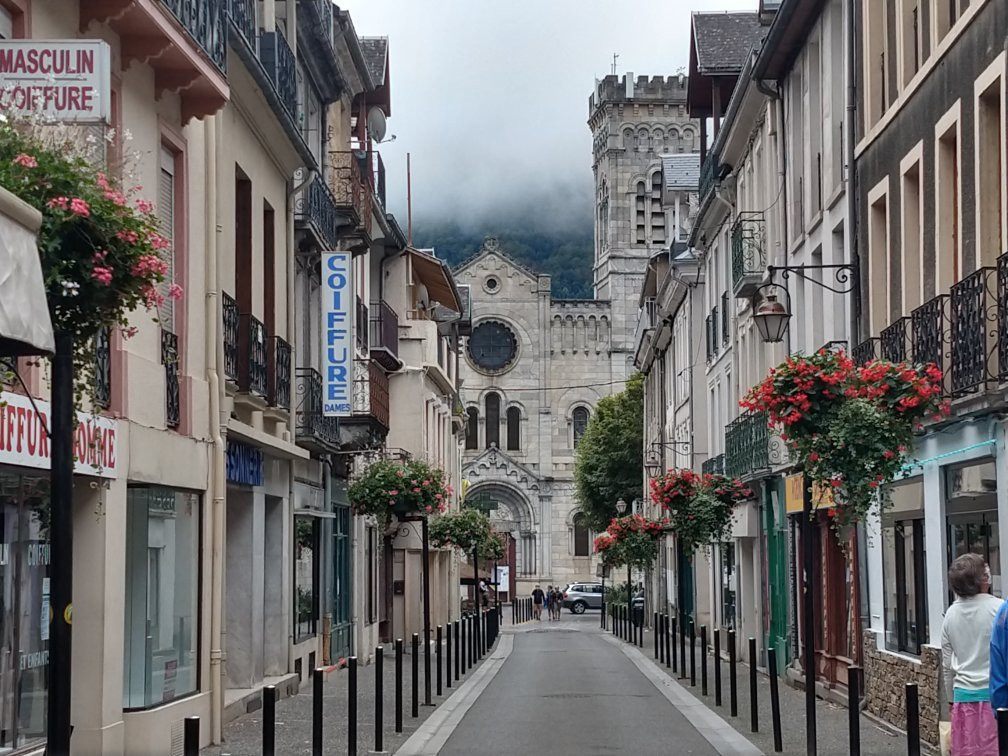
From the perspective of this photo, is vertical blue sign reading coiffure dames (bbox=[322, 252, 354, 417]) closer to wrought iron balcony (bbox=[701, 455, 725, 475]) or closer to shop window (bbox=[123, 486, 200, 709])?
shop window (bbox=[123, 486, 200, 709])

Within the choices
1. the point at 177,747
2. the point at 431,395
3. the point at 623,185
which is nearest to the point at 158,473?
the point at 177,747

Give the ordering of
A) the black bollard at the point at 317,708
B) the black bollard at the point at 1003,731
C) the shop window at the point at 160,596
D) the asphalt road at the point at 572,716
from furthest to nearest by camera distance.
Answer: the asphalt road at the point at 572,716
the shop window at the point at 160,596
the black bollard at the point at 317,708
the black bollard at the point at 1003,731

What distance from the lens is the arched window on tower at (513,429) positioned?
94750 millimetres

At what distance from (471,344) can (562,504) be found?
32.7 feet

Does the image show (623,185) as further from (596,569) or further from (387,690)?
(387,690)

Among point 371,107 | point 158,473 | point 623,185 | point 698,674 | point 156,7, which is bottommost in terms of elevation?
point 698,674

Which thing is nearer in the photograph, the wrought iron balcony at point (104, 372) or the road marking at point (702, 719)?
the wrought iron balcony at point (104, 372)

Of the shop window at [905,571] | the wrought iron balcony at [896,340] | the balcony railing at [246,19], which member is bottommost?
the shop window at [905,571]

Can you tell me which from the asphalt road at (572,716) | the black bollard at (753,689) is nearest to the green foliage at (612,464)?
the asphalt road at (572,716)

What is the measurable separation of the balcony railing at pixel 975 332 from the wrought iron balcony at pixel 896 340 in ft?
7.35

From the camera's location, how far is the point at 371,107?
33844mm

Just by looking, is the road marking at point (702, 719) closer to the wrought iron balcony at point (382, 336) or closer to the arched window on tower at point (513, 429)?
the wrought iron balcony at point (382, 336)

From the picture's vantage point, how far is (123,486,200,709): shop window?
14.1 meters

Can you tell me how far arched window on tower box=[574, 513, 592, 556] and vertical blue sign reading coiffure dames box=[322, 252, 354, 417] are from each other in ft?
226
